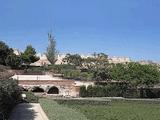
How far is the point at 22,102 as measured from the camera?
4250 centimetres

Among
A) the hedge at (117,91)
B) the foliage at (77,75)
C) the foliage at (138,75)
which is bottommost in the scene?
the hedge at (117,91)

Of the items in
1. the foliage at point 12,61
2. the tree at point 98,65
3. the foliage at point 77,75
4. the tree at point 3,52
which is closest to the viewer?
the tree at point 98,65

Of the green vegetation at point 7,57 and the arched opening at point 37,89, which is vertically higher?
the green vegetation at point 7,57

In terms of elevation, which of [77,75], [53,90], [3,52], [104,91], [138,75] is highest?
[3,52]

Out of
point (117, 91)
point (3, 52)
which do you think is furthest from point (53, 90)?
point (3, 52)

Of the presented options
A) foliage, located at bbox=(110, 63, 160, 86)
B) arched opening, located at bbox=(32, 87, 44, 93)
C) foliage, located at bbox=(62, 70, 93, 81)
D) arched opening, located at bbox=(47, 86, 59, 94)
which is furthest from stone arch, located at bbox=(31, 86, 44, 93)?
foliage, located at bbox=(62, 70, 93, 81)

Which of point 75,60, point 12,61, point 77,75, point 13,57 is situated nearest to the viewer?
point 77,75

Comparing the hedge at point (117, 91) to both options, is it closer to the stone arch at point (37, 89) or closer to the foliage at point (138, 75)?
the foliage at point (138, 75)

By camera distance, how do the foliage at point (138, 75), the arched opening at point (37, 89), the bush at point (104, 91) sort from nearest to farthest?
1. the bush at point (104, 91)
2. the arched opening at point (37, 89)
3. the foliage at point (138, 75)

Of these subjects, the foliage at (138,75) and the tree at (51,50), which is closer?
the foliage at (138,75)

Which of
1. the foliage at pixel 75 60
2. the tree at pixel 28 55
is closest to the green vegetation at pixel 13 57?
the tree at pixel 28 55

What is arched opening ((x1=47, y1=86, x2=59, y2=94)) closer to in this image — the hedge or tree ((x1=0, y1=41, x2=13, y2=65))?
the hedge

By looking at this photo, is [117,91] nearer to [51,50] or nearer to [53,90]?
[53,90]

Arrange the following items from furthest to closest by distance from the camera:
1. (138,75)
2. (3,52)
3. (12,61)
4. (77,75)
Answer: (3,52)
(12,61)
(77,75)
(138,75)
